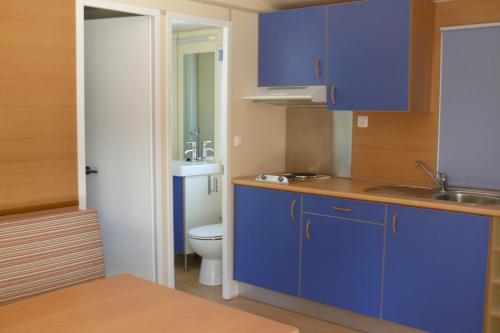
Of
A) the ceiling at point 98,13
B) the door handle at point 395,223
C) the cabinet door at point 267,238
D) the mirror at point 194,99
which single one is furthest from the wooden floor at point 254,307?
the ceiling at point 98,13

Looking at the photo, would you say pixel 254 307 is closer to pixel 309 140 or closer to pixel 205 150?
pixel 309 140

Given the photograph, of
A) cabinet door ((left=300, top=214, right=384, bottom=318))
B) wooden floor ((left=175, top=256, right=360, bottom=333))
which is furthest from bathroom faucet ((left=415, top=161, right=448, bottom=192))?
wooden floor ((left=175, top=256, right=360, bottom=333))

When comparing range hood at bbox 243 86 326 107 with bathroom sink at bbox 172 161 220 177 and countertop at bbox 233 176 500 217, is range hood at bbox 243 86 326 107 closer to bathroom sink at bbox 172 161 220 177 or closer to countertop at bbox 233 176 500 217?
countertop at bbox 233 176 500 217

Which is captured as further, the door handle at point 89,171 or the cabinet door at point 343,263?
the door handle at point 89,171

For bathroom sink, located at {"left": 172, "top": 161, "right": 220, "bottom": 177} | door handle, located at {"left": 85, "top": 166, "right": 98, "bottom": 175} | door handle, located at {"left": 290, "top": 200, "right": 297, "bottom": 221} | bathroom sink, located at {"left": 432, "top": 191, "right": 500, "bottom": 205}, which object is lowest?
door handle, located at {"left": 290, "top": 200, "right": 297, "bottom": 221}

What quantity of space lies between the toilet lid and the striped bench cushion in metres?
1.86

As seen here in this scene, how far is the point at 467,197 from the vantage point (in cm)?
365

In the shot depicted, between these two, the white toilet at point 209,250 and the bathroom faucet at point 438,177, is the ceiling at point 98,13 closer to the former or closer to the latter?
the white toilet at point 209,250

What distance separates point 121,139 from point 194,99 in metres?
1.79

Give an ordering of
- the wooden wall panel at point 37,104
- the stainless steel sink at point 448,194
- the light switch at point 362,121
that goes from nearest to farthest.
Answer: the wooden wall panel at point 37,104 → the stainless steel sink at point 448,194 → the light switch at point 362,121

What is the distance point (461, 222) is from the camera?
3.15m

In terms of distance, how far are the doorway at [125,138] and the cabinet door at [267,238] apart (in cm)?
70

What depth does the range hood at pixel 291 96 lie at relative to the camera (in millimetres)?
4027

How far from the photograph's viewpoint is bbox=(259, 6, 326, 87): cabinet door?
4078 millimetres
